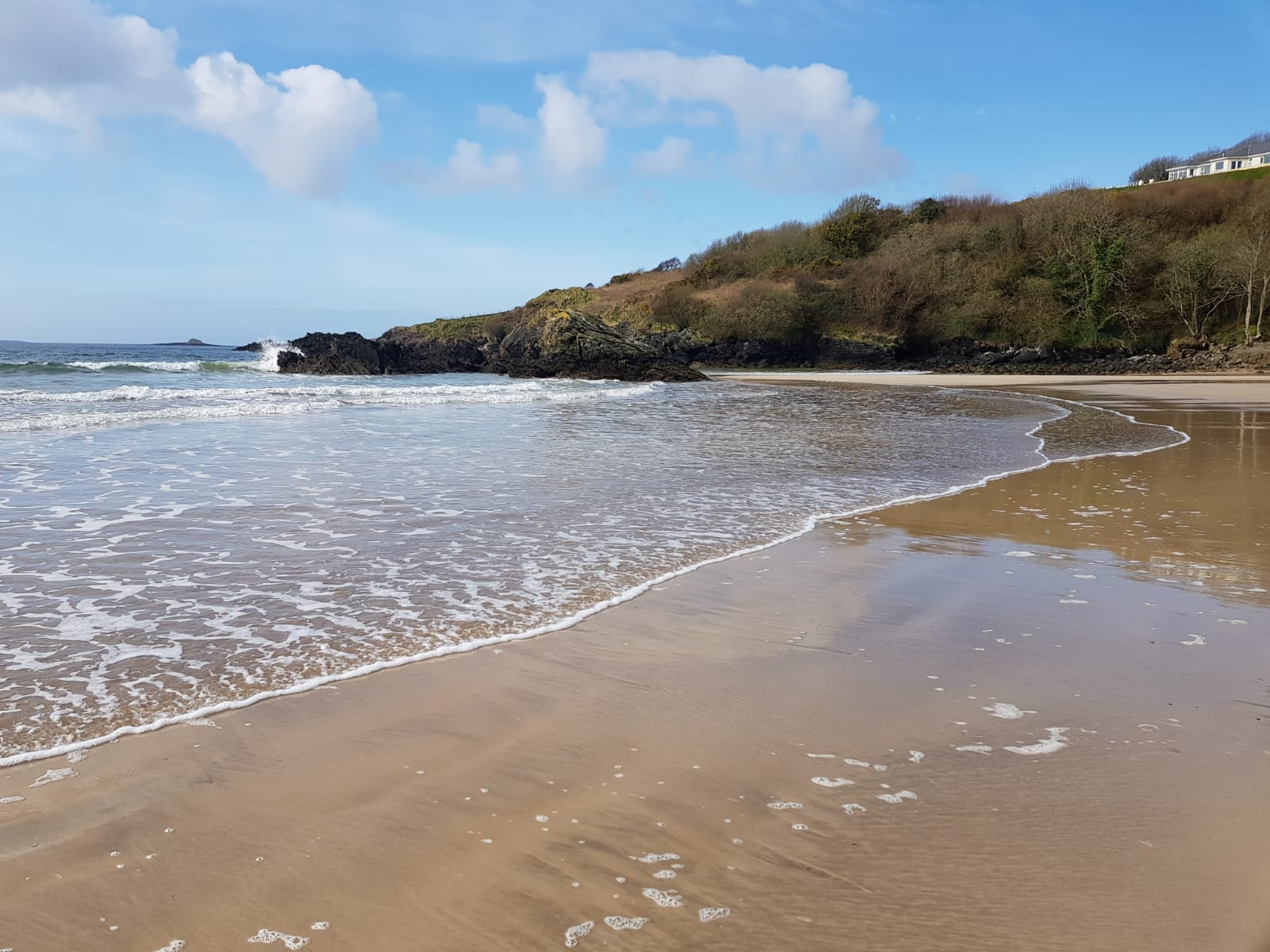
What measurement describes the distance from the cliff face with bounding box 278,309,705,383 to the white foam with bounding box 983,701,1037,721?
2756 centimetres

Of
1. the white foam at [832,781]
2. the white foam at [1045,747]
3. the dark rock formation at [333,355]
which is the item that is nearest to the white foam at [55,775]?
the white foam at [832,781]

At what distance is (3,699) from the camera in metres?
2.81

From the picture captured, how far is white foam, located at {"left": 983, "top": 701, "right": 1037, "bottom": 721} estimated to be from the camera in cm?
274

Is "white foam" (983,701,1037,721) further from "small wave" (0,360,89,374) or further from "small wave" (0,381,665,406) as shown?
"small wave" (0,360,89,374)

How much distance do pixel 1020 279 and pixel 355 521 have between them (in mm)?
42709

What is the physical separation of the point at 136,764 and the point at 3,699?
2.70 ft

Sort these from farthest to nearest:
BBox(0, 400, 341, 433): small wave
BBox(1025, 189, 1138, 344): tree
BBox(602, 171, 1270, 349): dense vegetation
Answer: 1. BBox(1025, 189, 1138, 344): tree
2. BBox(602, 171, 1270, 349): dense vegetation
3. BBox(0, 400, 341, 433): small wave

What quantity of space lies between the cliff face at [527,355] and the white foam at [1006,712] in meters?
27.6

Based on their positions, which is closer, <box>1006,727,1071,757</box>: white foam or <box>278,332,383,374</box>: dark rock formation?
<box>1006,727,1071,757</box>: white foam

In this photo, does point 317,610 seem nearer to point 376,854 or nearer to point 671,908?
point 376,854

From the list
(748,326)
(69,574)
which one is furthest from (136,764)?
(748,326)

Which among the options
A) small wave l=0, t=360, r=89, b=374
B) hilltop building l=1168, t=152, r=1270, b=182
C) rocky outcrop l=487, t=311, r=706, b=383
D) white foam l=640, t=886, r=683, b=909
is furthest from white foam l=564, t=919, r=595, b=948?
hilltop building l=1168, t=152, r=1270, b=182

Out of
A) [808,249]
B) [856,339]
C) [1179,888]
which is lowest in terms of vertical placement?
[1179,888]

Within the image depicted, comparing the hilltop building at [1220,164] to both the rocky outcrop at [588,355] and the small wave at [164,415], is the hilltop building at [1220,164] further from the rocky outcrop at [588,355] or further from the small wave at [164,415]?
the small wave at [164,415]
